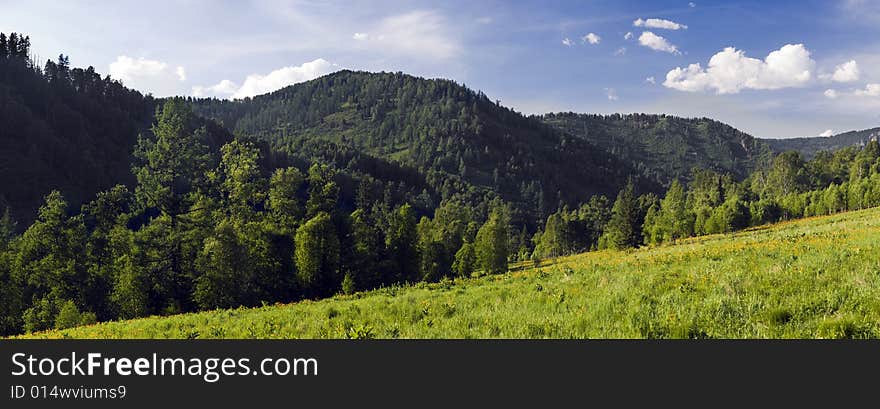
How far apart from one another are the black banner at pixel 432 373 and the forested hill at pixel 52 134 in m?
153

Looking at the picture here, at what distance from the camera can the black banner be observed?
228 inches

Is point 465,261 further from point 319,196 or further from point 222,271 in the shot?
point 222,271

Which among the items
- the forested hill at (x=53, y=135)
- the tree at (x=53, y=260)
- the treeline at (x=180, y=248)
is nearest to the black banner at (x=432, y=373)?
the treeline at (x=180, y=248)


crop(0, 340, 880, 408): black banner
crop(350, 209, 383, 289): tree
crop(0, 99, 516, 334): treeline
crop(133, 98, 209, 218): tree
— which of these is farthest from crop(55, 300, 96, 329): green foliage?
crop(0, 340, 880, 408): black banner

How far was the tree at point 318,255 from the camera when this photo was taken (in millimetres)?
50500

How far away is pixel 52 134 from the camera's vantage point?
504 ft

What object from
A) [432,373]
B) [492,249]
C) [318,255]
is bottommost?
[492,249]

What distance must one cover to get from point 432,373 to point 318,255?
47069 mm

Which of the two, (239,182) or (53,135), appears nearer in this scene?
(239,182)

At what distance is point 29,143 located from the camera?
Answer: 146 metres

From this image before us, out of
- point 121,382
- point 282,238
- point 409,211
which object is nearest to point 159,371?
point 121,382

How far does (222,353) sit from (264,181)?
5139 cm

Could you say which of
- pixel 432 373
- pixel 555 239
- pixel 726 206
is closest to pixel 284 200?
pixel 432 373

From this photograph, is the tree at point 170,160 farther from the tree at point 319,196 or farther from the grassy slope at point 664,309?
the grassy slope at point 664,309
